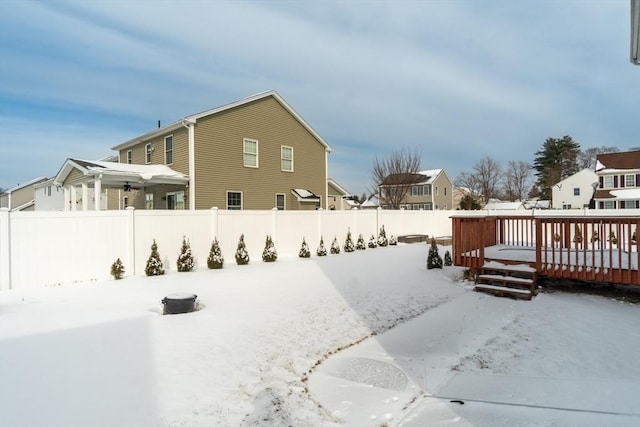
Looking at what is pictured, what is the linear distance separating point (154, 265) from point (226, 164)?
7740 mm

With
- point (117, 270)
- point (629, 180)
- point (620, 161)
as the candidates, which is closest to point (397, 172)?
point (117, 270)

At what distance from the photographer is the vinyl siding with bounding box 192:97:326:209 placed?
592 inches

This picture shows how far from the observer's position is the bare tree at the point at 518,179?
57.8m

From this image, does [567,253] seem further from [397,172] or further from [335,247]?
[397,172]

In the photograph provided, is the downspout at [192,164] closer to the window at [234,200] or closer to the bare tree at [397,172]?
the window at [234,200]

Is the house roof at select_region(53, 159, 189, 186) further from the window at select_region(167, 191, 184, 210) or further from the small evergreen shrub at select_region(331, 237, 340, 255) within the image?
the small evergreen shrub at select_region(331, 237, 340, 255)

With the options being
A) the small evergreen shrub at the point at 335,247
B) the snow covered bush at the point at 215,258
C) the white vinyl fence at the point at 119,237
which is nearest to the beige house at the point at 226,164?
the white vinyl fence at the point at 119,237

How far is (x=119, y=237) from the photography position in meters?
8.56

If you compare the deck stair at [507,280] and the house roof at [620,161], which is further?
the house roof at [620,161]

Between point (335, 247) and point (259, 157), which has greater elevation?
point (259, 157)

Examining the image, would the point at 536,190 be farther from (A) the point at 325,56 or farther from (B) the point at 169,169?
(B) the point at 169,169

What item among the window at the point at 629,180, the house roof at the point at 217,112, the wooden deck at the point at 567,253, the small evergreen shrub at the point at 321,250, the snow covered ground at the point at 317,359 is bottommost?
the snow covered ground at the point at 317,359

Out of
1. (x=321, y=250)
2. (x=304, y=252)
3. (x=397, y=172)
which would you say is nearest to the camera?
(x=304, y=252)

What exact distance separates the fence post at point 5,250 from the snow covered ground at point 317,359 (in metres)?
0.38
